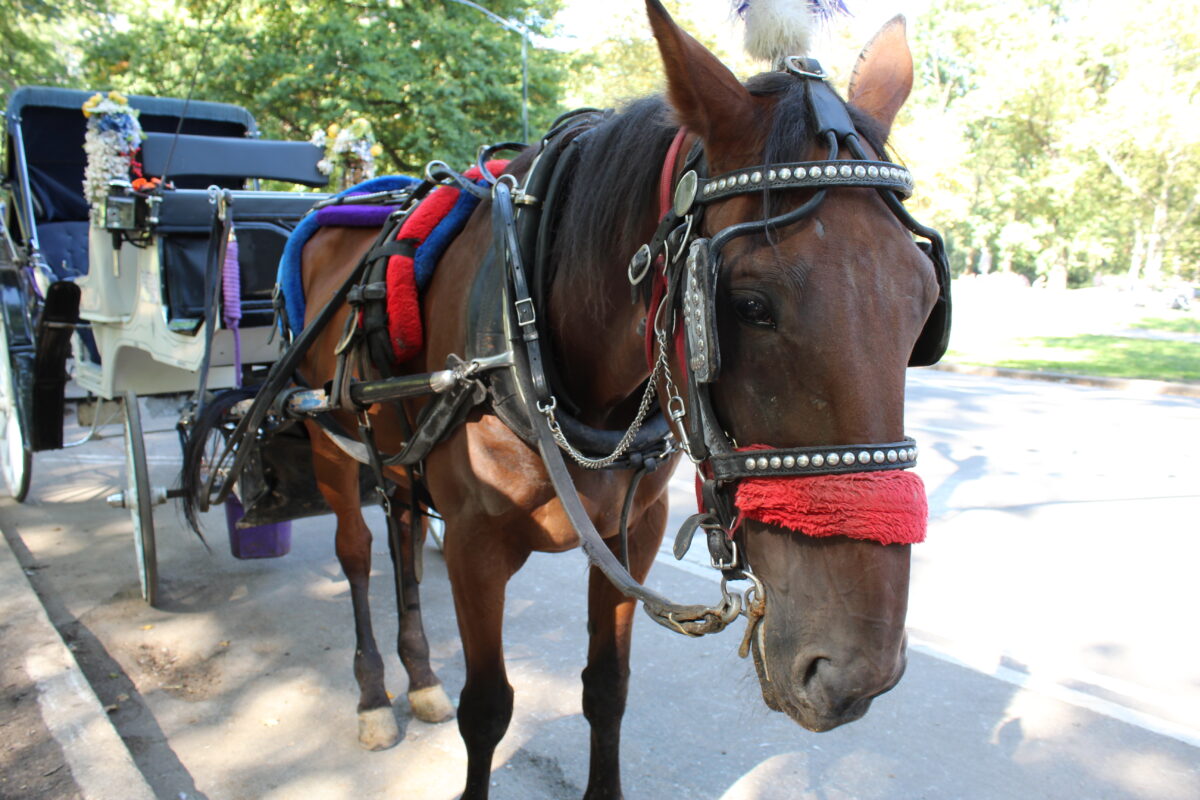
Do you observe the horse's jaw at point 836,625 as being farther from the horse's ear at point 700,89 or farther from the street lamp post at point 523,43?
the street lamp post at point 523,43

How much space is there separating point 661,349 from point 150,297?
3.54 metres

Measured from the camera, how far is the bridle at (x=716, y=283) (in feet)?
4.33

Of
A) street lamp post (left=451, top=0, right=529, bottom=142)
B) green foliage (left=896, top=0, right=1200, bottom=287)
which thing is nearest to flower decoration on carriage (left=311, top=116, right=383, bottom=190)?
street lamp post (left=451, top=0, right=529, bottom=142)

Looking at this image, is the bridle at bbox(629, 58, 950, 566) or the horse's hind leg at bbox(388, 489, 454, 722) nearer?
the bridle at bbox(629, 58, 950, 566)

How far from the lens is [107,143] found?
3998 millimetres

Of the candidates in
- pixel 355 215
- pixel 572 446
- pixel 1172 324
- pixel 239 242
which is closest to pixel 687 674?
pixel 572 446

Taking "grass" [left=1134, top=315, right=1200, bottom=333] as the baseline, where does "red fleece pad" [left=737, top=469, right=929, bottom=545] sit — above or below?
above

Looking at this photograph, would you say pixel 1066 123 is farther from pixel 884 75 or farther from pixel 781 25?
pixel 781 25

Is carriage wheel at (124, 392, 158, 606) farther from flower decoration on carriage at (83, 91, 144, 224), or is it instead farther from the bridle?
the bridle

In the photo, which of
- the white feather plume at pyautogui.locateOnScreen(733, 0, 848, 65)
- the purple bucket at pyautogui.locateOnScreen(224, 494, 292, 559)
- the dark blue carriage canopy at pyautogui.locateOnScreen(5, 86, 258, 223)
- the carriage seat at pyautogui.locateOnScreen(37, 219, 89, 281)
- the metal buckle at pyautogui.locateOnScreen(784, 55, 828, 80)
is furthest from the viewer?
the carriage seat at pyautogui.locateOnScreen(37, 219, 89, 281)

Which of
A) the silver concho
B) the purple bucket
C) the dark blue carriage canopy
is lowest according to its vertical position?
the purple bucket

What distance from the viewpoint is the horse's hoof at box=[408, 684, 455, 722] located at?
3293 millimetres

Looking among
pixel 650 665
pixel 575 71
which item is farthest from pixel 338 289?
pixel 575 71

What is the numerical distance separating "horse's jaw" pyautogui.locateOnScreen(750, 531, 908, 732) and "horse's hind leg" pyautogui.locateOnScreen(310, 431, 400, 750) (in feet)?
7.31
